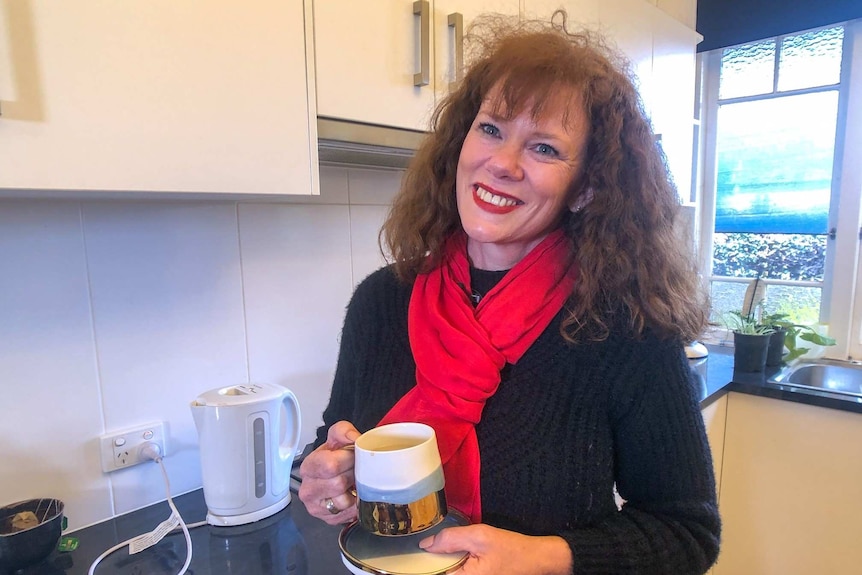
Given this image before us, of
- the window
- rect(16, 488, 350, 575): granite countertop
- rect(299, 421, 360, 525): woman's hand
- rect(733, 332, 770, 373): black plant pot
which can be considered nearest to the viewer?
rect(299, 421, 360, 525): woman's hand

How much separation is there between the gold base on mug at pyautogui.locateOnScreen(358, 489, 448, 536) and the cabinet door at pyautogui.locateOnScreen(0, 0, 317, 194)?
1.60ft

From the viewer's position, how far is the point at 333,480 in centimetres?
73

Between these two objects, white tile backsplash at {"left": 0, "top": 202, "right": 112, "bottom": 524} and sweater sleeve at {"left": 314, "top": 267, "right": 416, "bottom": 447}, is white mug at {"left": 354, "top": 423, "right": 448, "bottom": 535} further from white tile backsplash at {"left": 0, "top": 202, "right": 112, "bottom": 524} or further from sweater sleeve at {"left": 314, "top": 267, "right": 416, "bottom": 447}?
white tile backsplash at {"left": 0, "top": 202, "right": 112, "bottom": 524}

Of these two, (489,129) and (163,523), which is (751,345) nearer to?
(489,129)

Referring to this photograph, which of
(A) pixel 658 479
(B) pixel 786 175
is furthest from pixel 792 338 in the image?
(A) pixel 658 479

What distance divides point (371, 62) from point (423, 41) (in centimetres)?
13

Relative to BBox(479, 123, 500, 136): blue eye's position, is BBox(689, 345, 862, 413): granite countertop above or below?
below

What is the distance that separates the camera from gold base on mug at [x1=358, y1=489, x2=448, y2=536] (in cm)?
61

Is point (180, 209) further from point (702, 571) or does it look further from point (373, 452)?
point (702, 571)

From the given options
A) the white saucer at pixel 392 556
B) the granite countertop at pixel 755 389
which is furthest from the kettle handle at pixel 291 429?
the granite countertop at pixel 755 389

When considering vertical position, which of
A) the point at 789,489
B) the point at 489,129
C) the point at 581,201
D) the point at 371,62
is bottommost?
the point at 789,489

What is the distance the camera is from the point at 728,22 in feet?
7.39

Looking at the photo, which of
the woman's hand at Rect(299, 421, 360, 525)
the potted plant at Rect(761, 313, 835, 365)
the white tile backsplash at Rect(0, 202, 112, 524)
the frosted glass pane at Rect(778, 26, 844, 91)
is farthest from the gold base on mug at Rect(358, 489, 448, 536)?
the frosted glass pane at Rect(778, 26, 844, 91)

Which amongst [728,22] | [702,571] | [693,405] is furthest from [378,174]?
[728,22]
